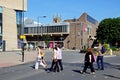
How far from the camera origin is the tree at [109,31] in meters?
95.8

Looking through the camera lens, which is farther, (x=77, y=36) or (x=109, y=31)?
(x=77, y=36)

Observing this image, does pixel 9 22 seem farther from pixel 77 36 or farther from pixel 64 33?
pixel 77 36

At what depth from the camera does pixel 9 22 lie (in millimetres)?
78500

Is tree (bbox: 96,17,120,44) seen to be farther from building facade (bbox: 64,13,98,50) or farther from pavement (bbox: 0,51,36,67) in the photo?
pavement (bbox: 0,51,36,67)

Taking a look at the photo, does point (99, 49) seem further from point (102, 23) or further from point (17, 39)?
point (102, 23)

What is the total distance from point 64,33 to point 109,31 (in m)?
18.3

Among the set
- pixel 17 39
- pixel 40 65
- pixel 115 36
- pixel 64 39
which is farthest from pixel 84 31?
pixel 40 65

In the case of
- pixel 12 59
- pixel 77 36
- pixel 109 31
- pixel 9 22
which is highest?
pixel 9 22

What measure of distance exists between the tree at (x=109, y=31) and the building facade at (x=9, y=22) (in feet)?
89.3

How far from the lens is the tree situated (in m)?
95.8

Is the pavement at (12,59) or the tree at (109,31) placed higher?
the tree at (109,31)

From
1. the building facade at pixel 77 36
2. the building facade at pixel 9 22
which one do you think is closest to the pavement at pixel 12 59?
the building facade at pixel 9 22

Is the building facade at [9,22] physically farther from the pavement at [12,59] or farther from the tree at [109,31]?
the pavement at [12,59]

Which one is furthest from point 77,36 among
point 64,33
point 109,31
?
point 109,31
